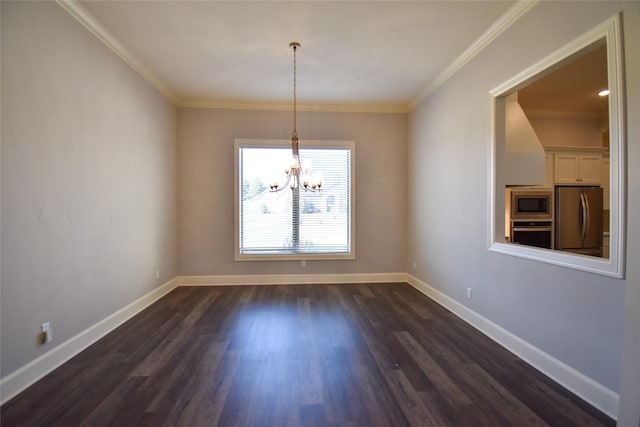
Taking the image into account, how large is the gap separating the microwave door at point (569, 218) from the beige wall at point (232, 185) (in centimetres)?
215

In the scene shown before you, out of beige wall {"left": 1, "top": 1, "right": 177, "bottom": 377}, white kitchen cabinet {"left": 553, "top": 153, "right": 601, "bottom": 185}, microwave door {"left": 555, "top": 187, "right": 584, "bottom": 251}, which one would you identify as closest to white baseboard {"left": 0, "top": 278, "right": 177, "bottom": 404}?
beige wall {"left": 1, "top": 1, "right": 177, "bottom": 377}

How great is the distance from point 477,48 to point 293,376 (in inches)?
145

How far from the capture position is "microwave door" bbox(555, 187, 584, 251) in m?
3.82

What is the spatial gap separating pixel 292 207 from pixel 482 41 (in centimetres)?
343

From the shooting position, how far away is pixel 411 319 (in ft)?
10.9

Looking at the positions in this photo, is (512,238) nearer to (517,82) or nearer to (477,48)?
(517,82)

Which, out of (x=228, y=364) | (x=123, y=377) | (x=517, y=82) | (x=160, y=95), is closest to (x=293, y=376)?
(x=228, y=364)

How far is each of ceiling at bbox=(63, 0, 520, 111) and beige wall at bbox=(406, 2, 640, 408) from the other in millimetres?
356

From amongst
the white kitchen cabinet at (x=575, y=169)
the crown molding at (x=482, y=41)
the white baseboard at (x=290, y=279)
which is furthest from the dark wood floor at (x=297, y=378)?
the white kitchen cabinet at (x=575, y=169)

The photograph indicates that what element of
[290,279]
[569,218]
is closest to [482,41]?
[569,218]

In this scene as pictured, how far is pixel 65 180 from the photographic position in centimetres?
240

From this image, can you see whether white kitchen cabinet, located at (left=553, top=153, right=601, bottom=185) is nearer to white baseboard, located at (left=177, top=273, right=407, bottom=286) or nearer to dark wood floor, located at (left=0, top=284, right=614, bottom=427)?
white baseboard, located at (left=177, top=273, right=407, bottom=286)

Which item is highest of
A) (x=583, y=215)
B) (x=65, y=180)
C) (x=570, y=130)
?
(x=570, y=130)

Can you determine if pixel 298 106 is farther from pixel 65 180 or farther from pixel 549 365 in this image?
pixel 549 365
